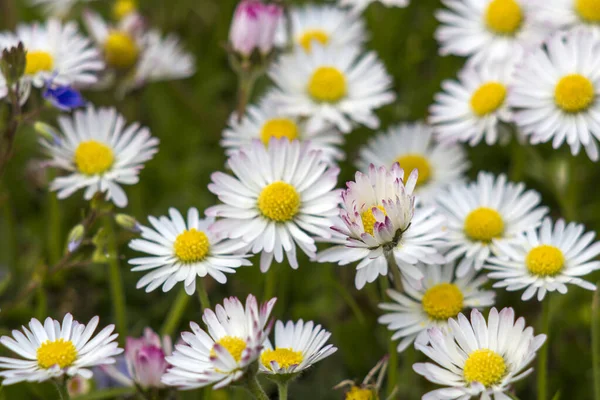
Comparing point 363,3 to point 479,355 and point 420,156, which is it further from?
point 479,355

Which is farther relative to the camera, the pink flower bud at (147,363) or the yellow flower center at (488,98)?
the yellow flower center at (488,98)

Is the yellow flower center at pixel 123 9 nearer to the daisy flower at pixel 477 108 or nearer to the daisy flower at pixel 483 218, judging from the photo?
the daisy flower at pixel 477 108

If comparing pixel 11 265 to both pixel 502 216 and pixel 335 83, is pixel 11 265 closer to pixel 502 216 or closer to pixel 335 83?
pixel 335 83

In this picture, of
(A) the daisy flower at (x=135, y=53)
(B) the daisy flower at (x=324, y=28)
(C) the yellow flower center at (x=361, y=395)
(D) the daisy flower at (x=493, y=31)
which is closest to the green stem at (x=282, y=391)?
(C) the yellow flower center at (x=361, y=395)

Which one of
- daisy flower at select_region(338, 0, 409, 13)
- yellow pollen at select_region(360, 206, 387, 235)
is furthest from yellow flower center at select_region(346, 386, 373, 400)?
daisy flower at select_region(338, 0, 409, 13)

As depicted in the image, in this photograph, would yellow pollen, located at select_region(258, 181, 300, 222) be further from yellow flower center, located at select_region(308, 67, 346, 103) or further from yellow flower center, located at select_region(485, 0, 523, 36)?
yellow flower center, located at select_region(485, 0, 523, 36)

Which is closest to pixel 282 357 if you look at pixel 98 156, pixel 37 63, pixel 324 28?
pixel 98 156
